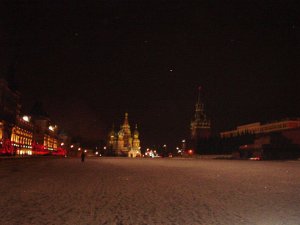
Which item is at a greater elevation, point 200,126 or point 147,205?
point 200,126

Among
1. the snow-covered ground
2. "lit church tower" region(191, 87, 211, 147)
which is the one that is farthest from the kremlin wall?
the snow-covered ground

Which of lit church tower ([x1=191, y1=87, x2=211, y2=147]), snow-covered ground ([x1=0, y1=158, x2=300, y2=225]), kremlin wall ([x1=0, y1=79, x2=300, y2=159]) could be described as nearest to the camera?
snow-covered ground ([x1=0, y1=158, x2=300, y2=225])

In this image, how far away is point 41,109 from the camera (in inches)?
6585

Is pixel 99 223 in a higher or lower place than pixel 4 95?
lower

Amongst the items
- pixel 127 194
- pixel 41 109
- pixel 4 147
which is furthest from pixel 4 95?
pixel 127 194

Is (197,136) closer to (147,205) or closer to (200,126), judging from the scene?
(200,126)

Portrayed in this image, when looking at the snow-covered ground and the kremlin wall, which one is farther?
the kremlin wall

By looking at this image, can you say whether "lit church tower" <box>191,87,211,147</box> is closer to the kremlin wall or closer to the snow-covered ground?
the kremlin wall

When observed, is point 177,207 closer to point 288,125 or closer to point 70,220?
point 70,220

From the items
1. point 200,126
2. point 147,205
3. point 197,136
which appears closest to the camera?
point 147,205

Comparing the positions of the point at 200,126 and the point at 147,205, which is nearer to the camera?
the point at 147,205

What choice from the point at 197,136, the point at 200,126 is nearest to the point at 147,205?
the point at 197,136

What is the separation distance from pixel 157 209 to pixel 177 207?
2.32ft

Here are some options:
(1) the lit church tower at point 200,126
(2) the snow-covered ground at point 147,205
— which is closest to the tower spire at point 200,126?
(1) the lit church tower at point 200,126
